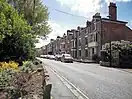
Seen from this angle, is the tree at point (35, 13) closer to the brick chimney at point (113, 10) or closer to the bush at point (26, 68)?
the brick chimney at point (113, 10)

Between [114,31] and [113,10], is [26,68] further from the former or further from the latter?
[114,31]

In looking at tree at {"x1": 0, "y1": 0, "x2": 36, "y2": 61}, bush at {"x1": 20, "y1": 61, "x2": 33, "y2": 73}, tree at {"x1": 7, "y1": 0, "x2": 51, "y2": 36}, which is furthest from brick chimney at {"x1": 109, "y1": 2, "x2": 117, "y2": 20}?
bush at {"x1": 20, "y1": 61, "x2": 33, "y2": 73}

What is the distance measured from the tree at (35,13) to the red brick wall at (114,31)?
16.6m

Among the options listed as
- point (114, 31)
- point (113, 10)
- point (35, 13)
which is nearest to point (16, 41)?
point (35, 13)

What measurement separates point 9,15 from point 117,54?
17.5m

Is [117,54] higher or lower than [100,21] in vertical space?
lower

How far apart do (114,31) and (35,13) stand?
22344 mm

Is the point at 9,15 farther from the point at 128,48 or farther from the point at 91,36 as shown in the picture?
the point at 91,36

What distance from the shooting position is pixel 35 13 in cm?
4225

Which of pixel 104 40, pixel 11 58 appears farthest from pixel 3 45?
pixel 104 40

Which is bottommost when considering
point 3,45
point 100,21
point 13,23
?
point 3,45

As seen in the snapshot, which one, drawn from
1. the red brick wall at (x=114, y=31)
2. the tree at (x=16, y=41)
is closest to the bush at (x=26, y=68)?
the tree at (x=16, y=41)

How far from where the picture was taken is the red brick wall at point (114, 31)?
5700 cm

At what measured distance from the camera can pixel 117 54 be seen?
37.3 metres
